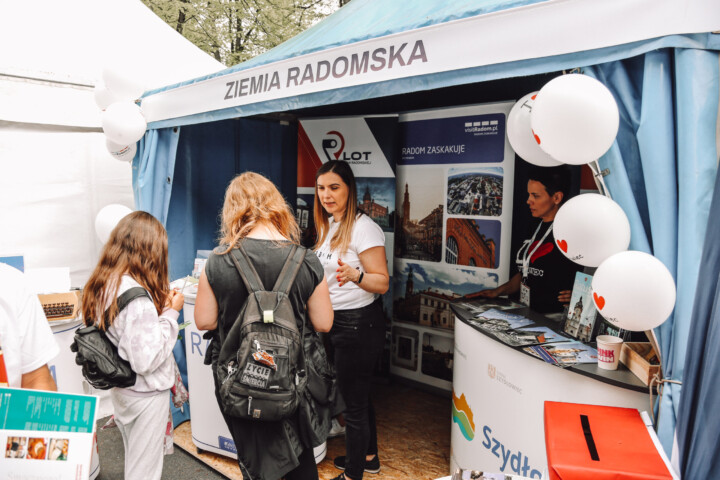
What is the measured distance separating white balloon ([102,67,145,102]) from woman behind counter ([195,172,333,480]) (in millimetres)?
1788

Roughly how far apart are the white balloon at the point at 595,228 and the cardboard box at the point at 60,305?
271 cm

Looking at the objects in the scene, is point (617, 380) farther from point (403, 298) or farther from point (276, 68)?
point (403, 298)

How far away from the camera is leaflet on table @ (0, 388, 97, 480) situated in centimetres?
94

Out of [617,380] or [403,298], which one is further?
[403,298]

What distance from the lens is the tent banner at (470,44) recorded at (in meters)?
1.34

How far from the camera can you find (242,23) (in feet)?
35.3

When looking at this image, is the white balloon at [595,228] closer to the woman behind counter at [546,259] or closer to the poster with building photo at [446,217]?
the woman behind counter at [546,259]

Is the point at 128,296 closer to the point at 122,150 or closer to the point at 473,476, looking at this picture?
the point at 473,476

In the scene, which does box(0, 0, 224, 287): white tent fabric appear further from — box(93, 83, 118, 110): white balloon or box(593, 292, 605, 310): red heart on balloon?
box(593, 292, 605, 310): red heart on balloon

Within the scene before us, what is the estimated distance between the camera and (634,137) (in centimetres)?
148

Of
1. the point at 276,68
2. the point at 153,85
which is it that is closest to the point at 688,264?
the point at 276,68

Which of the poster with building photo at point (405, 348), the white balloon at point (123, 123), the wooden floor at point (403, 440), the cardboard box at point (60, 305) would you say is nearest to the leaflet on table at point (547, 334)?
the wooden floor at point (403, 440)

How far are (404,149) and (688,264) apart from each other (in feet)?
8.74

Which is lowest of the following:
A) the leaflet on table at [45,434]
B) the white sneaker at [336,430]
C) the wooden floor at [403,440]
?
the wooden floor at [403,440]
